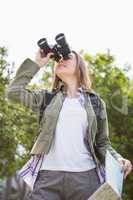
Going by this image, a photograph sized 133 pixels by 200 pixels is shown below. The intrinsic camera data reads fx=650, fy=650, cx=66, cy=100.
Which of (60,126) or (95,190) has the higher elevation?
(60,126)

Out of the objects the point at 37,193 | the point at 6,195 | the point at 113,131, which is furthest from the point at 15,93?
the point at 6,195

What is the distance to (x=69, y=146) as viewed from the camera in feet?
12.5

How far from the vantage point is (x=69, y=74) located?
13.3 feet

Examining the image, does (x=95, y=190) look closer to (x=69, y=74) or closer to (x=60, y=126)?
(x=60, y=126)

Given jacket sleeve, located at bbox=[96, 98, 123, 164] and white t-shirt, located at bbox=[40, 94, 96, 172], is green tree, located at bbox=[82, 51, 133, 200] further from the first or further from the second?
white t-shirt, located at bbox=[40, 94, 96, 172]

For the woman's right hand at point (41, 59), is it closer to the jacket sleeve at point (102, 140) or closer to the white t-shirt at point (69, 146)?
the white t-shirt at point (69, 146)

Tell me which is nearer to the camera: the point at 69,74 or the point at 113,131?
the point at 69,74

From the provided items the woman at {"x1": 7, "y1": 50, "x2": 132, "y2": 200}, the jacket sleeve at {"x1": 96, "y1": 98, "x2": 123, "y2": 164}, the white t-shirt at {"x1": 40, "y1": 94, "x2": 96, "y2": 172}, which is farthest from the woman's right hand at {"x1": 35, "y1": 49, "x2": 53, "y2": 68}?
the jacket sleeve at {"x1": 96, "y1": 98, "x2": 123, "y2": 164}

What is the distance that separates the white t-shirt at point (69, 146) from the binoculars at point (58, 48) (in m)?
0.35

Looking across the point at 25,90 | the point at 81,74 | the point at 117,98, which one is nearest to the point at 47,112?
the point at 25,90

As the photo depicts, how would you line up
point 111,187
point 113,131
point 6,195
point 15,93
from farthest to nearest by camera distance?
point 6,195 → point 113,131 → point 15,93 → point 111,187

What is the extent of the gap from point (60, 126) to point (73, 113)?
12 centimetres

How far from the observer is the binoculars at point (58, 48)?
13.0ft

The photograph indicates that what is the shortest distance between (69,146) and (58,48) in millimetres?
623
